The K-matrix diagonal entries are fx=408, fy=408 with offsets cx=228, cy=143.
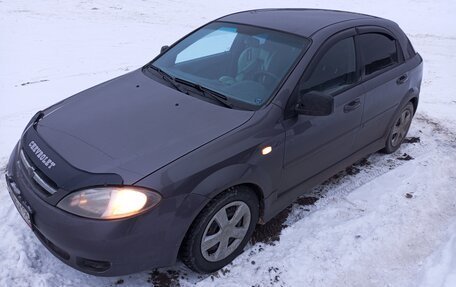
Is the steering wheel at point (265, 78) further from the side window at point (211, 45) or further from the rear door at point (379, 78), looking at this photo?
the rear door at point (379, 78)

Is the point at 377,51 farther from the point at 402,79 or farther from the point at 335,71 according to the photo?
the point at 335,71

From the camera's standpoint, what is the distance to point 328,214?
11.7 feet

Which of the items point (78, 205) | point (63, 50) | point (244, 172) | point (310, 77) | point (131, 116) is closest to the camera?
point (78, 205)

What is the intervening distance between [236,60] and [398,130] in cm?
222

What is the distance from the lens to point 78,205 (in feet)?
7.74

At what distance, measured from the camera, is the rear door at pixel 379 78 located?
147 inches

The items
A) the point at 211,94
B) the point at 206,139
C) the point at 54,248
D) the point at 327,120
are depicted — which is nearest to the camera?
the point at 54,248

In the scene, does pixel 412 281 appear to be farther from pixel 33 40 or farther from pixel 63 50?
pixel 33 40

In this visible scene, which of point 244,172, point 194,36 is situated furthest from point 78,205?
point 194,36

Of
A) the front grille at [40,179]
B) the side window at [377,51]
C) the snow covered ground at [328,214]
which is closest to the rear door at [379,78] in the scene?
the side window at [377,51]

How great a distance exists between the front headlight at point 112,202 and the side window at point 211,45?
1710 millimetres

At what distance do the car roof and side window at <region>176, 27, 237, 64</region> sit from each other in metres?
0.15

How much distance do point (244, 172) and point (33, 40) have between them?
24.2ft

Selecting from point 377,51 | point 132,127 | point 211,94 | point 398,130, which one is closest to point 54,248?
point 132,127
